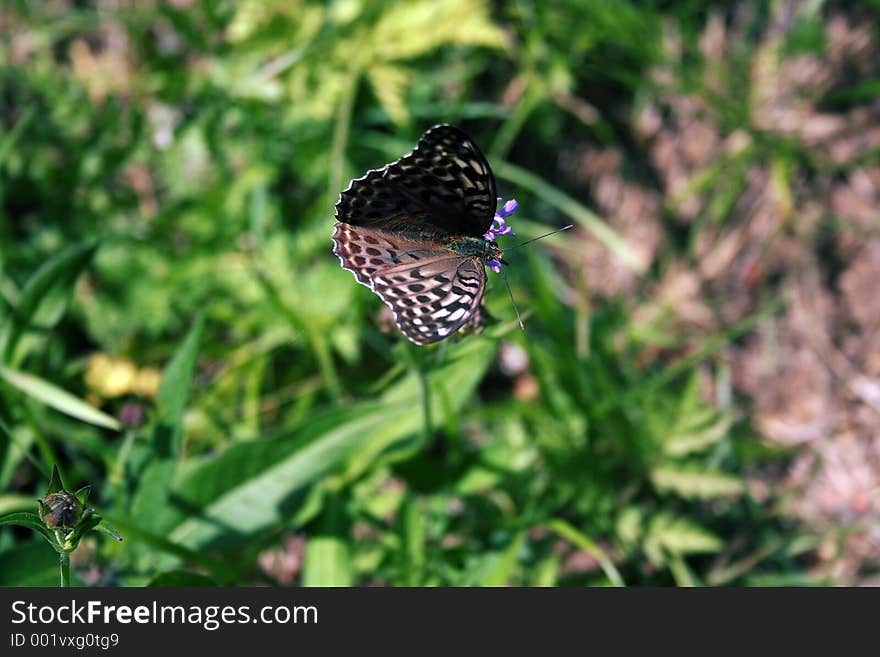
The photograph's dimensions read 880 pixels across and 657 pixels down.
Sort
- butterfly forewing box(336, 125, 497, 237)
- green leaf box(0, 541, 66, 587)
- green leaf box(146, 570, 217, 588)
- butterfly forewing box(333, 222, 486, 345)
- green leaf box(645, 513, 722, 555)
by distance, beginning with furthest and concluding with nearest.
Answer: green leaf box(645, 513, 722, 555)
green leaf box(0, 541, 66, 587)
green leaf box(146, 570, 217, 588)
butterfly forewing box(336, 125, 497, 237)
butterfly forewing box(333, 222, 486, 345)

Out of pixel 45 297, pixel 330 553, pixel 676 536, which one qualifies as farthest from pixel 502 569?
pixel 45 297

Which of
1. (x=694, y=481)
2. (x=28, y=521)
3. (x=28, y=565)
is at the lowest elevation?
(x=28, y=521)

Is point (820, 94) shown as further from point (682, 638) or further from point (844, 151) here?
point (682, 638)

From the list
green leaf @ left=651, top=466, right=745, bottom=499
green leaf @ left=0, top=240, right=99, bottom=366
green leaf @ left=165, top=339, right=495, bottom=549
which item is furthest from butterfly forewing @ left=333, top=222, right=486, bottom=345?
green leaf @ left=651, top=466, right=745, bottom=499

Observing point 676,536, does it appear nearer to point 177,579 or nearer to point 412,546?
point 412,546

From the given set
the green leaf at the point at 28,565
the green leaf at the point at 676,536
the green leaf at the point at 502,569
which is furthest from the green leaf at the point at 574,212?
the green leaf at the point at 28,565

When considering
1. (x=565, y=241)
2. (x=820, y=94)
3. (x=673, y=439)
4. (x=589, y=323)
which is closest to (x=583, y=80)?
(x=565, y=241)

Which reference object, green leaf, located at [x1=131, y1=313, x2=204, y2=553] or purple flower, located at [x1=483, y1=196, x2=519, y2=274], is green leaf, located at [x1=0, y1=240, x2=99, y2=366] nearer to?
green leaf, located at [x1=131, y1=313, x2=204, y2=553]

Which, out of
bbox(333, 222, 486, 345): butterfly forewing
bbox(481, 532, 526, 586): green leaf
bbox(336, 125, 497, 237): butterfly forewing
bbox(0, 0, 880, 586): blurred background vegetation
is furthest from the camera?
bbox(0, 0, 880, 586): blurred background vegetation
